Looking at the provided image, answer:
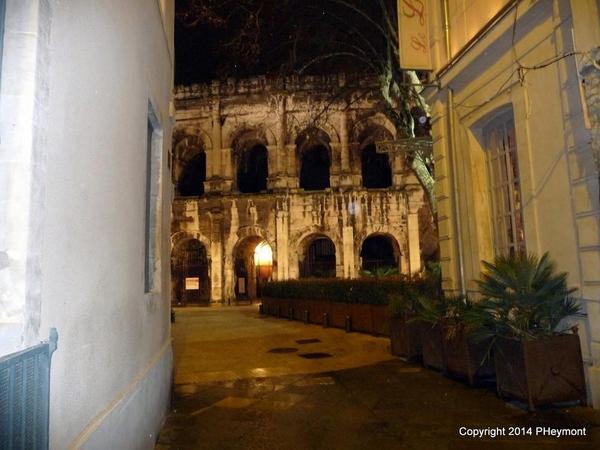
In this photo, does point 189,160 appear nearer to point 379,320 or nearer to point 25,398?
point 379,320

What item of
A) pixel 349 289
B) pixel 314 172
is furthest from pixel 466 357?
pixel 314 172

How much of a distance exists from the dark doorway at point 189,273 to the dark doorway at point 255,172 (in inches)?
192

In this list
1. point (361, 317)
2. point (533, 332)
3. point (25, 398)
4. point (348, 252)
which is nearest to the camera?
point (25, 398)

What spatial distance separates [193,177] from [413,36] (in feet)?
74.0

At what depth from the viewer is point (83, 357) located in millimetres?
2818

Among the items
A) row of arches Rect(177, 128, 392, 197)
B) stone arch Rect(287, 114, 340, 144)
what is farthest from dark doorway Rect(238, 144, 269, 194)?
→ stone arch Rect(287, 114, 340, 144)

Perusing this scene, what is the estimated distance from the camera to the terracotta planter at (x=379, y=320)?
37.9 feet

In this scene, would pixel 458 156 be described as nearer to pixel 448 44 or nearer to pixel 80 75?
pixel 448 44

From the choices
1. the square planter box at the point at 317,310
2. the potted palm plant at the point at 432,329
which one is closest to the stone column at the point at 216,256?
the square planter box at the point at 317,310

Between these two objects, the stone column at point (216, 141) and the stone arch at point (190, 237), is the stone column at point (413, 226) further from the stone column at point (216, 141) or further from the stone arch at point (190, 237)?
the stone arch at point (190, 237)

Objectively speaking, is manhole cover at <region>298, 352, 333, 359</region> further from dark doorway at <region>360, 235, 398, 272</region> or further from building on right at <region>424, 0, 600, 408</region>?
dark doorway at <region>360, 235, 398, 272</region>

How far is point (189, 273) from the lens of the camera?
27312 millimetres

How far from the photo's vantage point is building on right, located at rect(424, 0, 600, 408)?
17.5ft

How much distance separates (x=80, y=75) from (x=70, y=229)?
3.22 feet
